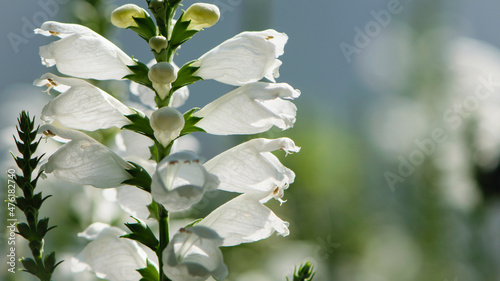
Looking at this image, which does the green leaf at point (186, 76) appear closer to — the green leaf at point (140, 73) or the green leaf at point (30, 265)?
the green leaf at point (140, 73)

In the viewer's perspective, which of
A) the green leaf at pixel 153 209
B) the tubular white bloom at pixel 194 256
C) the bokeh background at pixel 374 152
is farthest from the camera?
the bokeh background at pixel 374 152

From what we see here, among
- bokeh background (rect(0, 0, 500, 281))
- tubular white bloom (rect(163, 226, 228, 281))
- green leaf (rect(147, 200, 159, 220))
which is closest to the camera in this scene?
tubular white bloom (rect(163, 226, 228, 281))

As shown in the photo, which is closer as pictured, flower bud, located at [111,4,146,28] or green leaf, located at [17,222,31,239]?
green leaf, located at [17,222,31,239]

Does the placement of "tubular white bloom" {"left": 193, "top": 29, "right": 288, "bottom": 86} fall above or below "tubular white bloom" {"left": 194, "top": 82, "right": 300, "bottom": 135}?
above

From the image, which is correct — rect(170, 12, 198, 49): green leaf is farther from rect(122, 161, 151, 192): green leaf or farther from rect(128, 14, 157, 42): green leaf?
rect(122, 161, 151, 192): green leaf

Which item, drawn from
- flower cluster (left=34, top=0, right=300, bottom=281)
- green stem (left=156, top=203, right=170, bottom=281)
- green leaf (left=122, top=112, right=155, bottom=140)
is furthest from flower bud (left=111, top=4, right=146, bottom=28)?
green stem (left=156, top=203, right=170, bottom=281)

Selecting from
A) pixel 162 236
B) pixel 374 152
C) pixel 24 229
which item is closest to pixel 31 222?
pixel 24 229

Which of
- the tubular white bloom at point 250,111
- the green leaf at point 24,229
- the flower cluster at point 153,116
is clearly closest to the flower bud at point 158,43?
the flower cluster at point 153,116

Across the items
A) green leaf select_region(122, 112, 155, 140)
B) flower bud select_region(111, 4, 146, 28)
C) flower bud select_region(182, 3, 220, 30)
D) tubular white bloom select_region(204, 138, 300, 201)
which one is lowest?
tubular white bloom select_region(204, 138, 300, 201)

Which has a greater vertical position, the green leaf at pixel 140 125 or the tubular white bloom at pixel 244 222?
the green leaf at pixel 140 125
